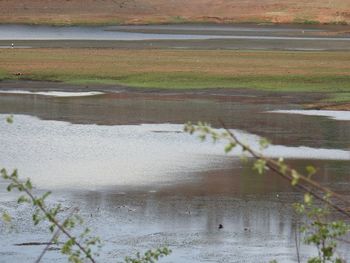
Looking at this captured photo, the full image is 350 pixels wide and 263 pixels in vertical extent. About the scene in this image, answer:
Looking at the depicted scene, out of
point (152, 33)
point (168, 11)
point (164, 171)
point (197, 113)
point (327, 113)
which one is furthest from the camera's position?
point (168, 11)

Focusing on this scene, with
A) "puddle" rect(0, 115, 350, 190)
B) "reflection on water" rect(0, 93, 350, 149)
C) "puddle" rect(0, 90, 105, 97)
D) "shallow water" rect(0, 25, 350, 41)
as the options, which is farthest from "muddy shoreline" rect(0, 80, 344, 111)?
"shallow water" rect(0, 25, 350, 41)

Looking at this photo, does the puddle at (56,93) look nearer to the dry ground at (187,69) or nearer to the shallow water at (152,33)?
the dry ground at (187,69)

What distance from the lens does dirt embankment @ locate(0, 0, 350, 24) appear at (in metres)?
86.3

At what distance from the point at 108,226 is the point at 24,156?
7386 mm

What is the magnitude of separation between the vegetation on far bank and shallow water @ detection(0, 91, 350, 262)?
4.38 m

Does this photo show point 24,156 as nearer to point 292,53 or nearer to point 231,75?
point 231,75

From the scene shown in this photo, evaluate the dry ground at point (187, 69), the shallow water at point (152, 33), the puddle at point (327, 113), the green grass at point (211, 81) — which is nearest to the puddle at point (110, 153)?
the puddle at point (327, 113)

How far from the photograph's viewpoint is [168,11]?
297 ft

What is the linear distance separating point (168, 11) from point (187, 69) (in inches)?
1845

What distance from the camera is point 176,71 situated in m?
43.4

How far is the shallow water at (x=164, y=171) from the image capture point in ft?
51.1

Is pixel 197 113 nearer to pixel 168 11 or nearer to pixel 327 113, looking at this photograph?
pixel 327 113

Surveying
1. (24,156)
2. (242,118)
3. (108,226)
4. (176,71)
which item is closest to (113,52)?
(176,71)

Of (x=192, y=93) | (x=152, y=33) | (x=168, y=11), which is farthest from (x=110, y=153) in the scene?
(x=168, y=11)
